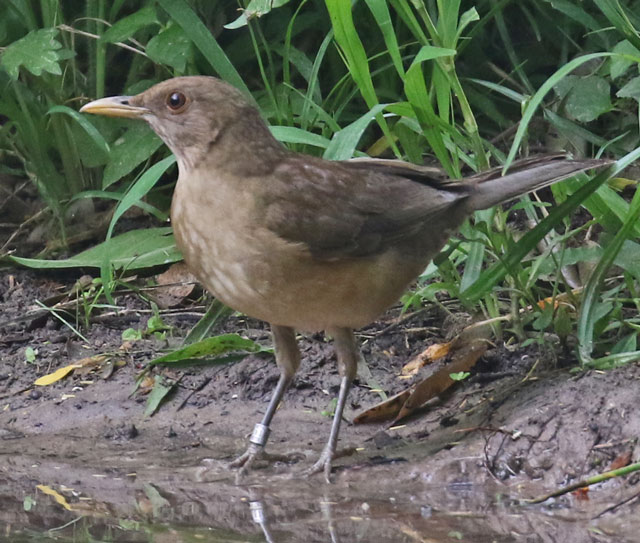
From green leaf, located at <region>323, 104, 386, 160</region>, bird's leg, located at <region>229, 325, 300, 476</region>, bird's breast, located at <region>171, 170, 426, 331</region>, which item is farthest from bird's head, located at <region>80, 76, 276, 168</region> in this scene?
bird's leg, located at <region>229, 325, 300, 476</region>

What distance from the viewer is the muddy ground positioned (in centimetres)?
389

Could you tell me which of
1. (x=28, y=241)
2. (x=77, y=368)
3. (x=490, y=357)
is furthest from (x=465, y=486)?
(x=28, y=241)

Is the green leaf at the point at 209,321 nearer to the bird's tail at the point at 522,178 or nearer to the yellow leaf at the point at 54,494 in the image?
the yellow leaf at the point at 54,494

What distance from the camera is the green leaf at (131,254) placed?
6055 mm

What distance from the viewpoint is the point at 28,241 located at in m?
6.64

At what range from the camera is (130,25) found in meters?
5.94

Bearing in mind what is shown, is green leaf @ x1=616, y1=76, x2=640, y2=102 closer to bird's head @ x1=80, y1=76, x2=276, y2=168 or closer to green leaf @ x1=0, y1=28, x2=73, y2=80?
bird's head @ x1=80, y1=76, x2=276, y2=168

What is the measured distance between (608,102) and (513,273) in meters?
1.38

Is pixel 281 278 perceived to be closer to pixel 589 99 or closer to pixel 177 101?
pixel 177 101

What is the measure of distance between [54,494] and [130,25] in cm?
260

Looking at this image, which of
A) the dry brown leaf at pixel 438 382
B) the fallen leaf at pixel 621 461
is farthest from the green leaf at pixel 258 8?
the fallen leaf at pixel 621 461

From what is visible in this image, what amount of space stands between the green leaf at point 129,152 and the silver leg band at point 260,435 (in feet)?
6.26

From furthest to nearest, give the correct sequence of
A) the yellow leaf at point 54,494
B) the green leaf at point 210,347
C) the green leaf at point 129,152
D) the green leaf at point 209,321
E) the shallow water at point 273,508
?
the green leaf at point 129,152, the green leaf at point 209,321, the green leaf at point 210,347, the yellow leaf at point 54,494, the shallow water at point 273,508

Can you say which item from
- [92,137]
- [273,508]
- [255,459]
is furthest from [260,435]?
[92,137]
